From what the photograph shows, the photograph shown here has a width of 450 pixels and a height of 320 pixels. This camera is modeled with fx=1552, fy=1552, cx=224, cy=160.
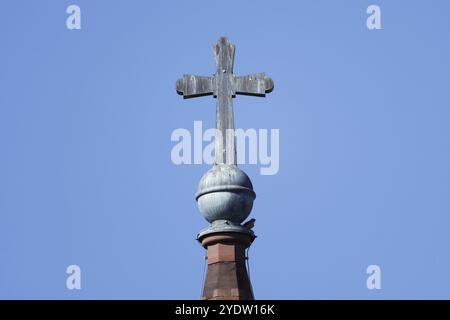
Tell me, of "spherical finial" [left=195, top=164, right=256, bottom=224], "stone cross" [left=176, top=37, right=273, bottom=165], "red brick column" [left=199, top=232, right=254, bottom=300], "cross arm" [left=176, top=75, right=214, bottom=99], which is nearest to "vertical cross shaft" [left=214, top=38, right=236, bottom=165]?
"stone cross" [left=176, top=37, right=273, bottom=165]

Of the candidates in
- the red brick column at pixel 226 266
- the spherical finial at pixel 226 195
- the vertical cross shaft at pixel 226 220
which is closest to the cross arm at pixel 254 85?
the vertical cross shaft at pixel 226 220

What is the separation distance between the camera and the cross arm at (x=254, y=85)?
22.2m

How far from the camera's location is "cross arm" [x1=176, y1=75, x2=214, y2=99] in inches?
872

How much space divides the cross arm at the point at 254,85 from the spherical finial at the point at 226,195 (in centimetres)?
148

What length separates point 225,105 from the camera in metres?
21.8

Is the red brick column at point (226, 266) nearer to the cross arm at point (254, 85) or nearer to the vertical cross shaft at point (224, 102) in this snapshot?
the vertical cross shaft at point (224, 102)

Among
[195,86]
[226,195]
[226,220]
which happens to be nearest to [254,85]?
[195,86]

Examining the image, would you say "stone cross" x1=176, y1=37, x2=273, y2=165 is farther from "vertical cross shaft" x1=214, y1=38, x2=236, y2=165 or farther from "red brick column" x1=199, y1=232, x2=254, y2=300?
"red brick column" x1=199, y1=232, x2=254, y2=300

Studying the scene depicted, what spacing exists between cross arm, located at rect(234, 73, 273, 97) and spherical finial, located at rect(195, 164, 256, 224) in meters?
1.48

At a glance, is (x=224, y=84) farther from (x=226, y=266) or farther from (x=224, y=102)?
(x=226, y=266)
